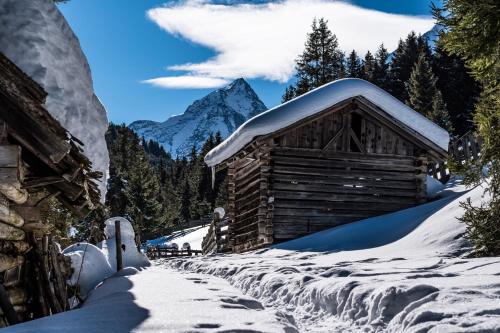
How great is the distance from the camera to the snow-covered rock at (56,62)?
1320cm

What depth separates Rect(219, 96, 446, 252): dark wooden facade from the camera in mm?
12914

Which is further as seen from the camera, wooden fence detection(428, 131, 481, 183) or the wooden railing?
the wooden railing

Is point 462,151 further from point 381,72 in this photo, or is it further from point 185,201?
point 185,201

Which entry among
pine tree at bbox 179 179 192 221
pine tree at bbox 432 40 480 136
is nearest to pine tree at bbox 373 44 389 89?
pine tree at bbox 432 40 480 136

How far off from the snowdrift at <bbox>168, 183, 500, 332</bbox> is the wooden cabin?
4.72m

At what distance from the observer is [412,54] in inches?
2158

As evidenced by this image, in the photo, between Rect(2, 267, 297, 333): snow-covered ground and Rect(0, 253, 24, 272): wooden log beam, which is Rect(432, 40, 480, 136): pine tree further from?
Rect(0, 253, 24, 272): wooden log beam

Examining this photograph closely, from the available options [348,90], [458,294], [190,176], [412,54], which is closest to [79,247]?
[348,90]

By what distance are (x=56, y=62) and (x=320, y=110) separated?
28.4 feet

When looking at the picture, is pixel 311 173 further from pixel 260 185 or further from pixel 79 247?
pixel 79 247

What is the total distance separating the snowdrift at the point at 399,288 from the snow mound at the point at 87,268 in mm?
2830

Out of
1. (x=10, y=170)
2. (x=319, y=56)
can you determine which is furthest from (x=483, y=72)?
(x=319, y=56)

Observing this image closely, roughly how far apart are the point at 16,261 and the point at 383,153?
11233 mm

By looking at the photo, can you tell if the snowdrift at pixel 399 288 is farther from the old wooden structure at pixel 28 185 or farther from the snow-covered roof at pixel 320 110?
the snow-covered roof at pixel 320 110
